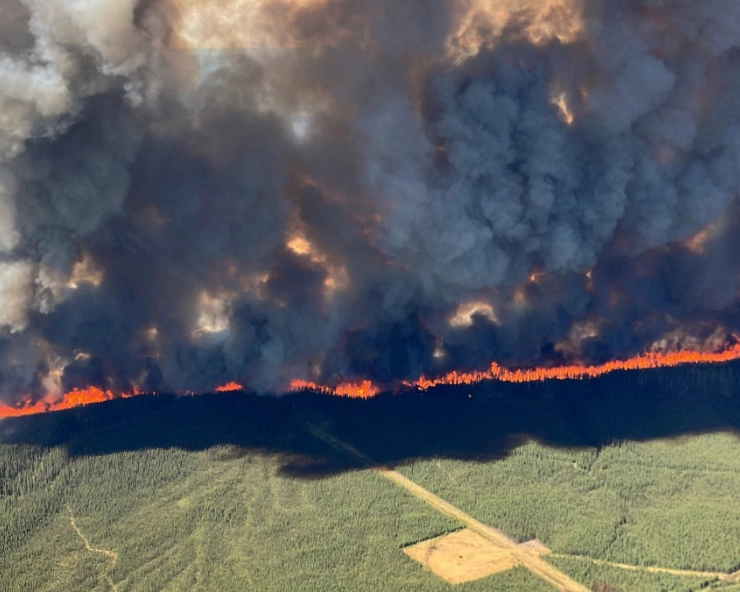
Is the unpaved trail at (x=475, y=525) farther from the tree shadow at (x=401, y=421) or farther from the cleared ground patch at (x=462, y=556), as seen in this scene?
the tree shadow at (x=401, y=421)

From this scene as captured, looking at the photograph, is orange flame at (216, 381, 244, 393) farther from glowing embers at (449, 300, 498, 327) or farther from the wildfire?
glowing embers at (449, 300, 498, 327)

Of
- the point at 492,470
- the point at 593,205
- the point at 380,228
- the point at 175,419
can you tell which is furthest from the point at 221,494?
the point at 593,205

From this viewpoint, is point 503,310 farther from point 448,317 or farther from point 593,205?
point 593,205

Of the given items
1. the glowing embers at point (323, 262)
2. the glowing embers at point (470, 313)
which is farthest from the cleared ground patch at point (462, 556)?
the glowing embers at point (323, 262)

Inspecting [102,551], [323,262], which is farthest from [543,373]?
[102,551]

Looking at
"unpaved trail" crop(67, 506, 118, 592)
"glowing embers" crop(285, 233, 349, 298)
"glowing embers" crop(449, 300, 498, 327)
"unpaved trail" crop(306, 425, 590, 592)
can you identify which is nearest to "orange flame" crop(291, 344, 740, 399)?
"glowing embers" crop(449, 300, 498, 327)

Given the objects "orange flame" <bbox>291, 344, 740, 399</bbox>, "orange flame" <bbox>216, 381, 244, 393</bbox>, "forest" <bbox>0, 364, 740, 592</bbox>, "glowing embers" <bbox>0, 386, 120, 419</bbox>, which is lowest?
"forest" <bbox>0, 364, 740, 592</bbox>

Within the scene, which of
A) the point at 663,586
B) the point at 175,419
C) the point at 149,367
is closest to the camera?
the point at 663,586

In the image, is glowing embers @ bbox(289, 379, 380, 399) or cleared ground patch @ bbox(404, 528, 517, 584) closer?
cleared ground patch @ bbox(404, 528, 517, 584)
